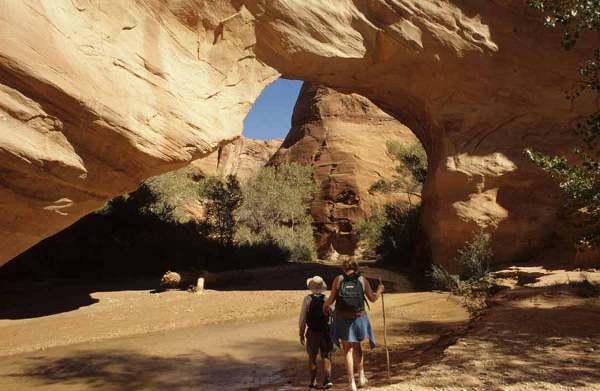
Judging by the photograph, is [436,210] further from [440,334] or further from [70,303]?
[70,303]

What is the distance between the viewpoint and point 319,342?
4523 millimetres

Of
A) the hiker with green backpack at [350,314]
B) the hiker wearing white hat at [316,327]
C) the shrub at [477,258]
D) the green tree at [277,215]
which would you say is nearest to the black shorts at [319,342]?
the hiker wearing white hat at [316,327]

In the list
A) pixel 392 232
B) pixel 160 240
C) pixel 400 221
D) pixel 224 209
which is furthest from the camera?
pixel 392 232

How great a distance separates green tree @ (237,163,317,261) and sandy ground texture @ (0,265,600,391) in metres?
12.3

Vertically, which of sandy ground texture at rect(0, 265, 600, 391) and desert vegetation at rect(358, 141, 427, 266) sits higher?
desert vegetation at rect(358, 141, 427, 266)

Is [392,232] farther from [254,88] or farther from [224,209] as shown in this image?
[254,88]

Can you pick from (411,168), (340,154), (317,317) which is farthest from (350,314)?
(340,154)

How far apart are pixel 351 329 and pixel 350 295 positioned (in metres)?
0.33

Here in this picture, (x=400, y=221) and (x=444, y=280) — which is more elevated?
(x=400, y=221)

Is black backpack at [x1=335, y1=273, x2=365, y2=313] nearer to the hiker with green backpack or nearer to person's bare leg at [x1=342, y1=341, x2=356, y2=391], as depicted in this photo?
the hiker with green backpack

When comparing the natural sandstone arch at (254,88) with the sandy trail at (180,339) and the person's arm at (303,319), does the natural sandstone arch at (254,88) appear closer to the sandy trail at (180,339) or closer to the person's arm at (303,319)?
the sandy trail at (180,339)

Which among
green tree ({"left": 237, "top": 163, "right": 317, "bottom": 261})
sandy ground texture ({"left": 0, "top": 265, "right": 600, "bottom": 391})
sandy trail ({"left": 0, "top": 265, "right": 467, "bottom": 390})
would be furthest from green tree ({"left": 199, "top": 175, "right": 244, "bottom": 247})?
sandy ground texture ({"left": 0, "top": 265, "right": 600, "bottom": 391})

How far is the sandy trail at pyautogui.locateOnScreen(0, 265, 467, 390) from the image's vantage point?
16.8 feet

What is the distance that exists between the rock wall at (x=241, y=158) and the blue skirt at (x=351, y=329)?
28.8 metres
